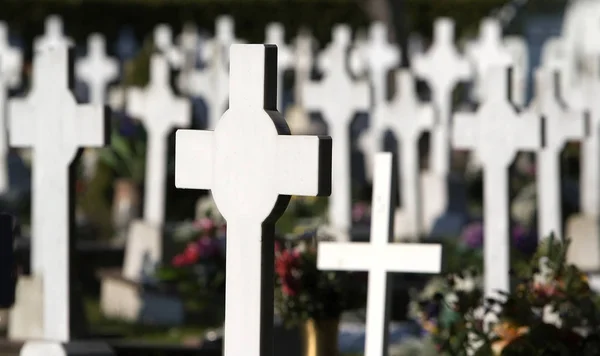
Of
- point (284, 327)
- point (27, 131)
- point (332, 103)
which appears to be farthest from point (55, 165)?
point (332, 103)

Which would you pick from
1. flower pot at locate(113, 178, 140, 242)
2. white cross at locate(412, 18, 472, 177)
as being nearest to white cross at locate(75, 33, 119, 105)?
flower pot at locate(113, 178, 140, 242)

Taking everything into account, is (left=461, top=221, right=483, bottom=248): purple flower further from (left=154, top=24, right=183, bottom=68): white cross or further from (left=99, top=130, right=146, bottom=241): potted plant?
(left=154, top=24, right=183, bottom=68): white cross

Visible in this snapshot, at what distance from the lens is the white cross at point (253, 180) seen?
15.4 ft

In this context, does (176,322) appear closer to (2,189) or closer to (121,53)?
(2,189)

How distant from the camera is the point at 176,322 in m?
10.3

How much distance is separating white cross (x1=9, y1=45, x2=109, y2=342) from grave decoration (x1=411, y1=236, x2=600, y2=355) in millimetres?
1670

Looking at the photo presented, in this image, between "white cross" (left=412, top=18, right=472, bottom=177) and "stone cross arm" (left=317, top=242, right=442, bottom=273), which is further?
"white cross" (left=412, top=18, right=472, bottom=177)

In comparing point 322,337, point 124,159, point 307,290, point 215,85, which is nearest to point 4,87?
point 124,159

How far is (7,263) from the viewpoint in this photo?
5.13m

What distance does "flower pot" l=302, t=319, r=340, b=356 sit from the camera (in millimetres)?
6910

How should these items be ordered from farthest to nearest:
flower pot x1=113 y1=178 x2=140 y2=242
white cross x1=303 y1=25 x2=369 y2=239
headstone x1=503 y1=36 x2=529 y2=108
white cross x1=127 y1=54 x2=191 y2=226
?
headstone x1=503 y1=36 x2=529 y2=108 → flower pot x1=113 y1=178 x2=140 y2=242 → white cross x1=127 y1=54 x2=191 y2=226 → white cross x1=303 y1=25 x2=369 y2=239

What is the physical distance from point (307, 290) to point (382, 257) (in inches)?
46.0

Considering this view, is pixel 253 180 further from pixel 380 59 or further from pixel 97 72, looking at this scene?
pixel 97 72

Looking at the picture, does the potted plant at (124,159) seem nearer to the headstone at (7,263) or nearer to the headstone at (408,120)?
the headstone at (408,120)
